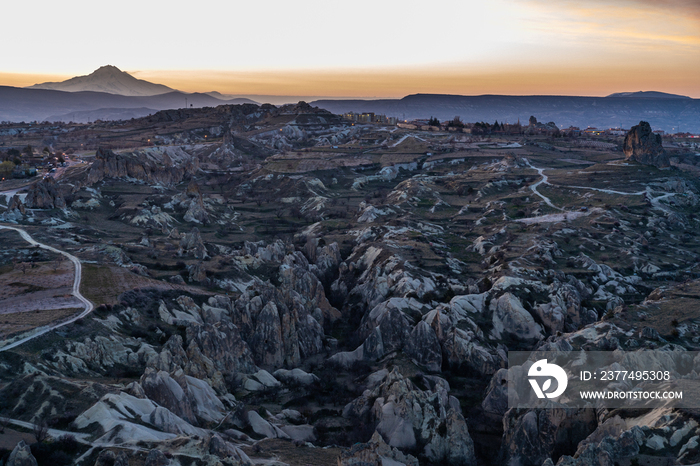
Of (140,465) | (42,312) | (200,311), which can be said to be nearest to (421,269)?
(200,311)

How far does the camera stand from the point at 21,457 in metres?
39.9

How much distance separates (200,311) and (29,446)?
42.3m

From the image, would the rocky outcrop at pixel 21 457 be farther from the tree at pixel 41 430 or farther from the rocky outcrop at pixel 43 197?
the rocky outcrop at pixel 43 197

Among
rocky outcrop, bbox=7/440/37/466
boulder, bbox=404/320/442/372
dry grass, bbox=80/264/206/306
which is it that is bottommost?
boulder, bbox=404/320/442/372

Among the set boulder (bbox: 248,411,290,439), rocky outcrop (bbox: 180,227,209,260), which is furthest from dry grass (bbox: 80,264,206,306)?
boulder (bbox: 248,411,290,439)

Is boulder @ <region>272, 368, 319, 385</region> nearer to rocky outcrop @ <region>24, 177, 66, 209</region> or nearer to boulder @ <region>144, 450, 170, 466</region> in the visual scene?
boulder @ <region>144, 450, 170, 466</region>

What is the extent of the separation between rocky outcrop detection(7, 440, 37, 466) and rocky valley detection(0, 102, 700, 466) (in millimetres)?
218

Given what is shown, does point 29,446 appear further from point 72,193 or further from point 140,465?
point 72,193

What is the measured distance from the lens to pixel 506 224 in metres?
140

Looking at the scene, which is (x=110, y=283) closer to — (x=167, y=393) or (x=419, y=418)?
(x=167, y=393)

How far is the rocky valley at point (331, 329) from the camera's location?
49906mm

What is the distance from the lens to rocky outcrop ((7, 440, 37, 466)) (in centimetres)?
3969

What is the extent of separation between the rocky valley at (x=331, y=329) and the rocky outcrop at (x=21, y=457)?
22 centimetres

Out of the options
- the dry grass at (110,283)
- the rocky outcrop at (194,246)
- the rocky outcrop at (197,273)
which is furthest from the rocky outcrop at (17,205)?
the rocky outcrop at (197,273)
